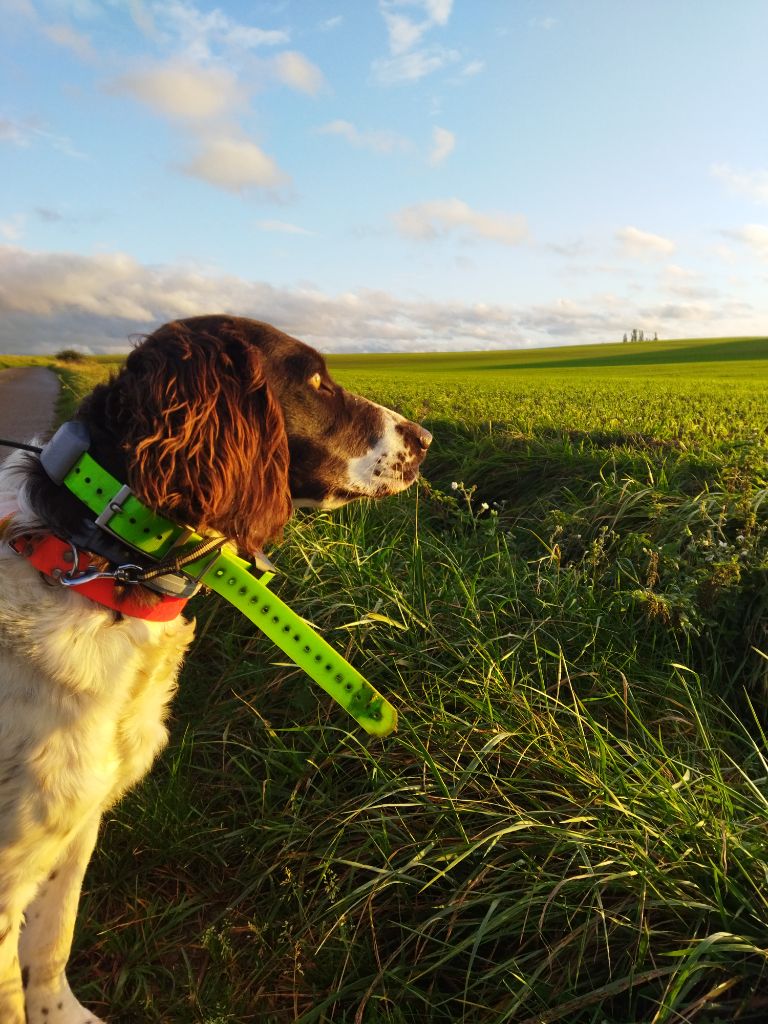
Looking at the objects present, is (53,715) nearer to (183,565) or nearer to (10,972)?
(183,565)

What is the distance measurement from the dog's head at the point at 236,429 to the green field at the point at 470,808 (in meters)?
0.82

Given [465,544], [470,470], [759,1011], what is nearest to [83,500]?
[759,1011]

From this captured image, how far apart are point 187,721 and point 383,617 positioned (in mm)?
1162

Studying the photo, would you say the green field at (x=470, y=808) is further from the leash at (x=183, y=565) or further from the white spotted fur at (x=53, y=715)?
the white spotted fur at (x=53, y=715)

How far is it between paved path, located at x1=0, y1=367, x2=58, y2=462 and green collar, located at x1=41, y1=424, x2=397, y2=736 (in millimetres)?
6320

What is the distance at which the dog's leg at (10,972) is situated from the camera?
1.93 m

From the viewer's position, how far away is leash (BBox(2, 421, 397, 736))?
189 centimetres

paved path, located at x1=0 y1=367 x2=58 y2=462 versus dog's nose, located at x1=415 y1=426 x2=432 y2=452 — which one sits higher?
dog's nose, located at x1=415 y1=426 x2=432 y2=452

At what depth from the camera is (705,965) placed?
1.65 meters

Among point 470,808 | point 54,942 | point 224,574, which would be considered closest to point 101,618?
point 224,574

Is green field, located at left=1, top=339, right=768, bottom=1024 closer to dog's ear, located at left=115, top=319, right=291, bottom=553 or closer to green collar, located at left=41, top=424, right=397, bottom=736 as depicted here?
green collar, located at left=41, top=424, right=397, bottom=736

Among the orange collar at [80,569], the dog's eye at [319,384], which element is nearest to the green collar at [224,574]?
the orange collar at [80,569]

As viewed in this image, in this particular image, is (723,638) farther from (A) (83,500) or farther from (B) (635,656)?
(A) (83,500)

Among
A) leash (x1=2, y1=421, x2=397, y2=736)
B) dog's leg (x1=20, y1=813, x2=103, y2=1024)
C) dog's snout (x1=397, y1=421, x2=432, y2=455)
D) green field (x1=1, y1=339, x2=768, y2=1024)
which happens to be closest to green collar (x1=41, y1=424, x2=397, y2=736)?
leash (x1=2, y1=421, x2=397, y2=736)
